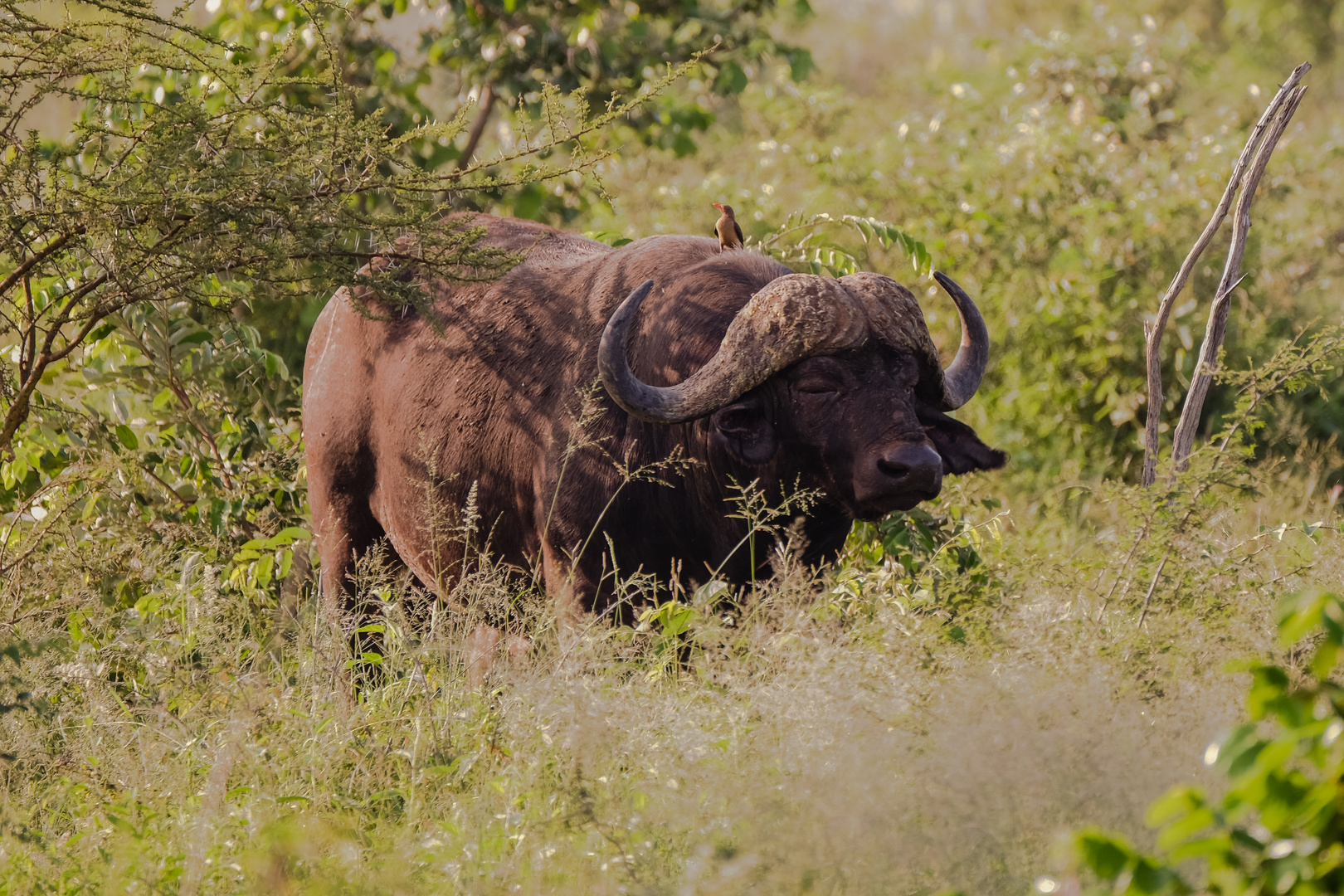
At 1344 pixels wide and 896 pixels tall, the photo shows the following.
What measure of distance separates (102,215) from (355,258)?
85 cm

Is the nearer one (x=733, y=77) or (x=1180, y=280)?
(x=1180, y=280)

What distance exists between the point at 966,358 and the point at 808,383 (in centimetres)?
91

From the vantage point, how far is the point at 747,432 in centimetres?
447

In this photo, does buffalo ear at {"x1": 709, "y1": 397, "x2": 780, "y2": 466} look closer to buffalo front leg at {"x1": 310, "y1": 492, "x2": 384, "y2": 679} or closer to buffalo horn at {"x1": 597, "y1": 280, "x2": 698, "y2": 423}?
buffalo horn at {"x1": 597, "y1": 280, "x2": 698, "y2": 423}

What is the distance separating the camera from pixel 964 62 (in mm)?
26562

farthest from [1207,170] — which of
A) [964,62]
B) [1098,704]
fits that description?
[964,62]

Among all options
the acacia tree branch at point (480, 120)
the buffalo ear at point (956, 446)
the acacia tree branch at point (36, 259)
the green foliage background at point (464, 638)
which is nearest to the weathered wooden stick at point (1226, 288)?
the green foliage background at point (464, 638)

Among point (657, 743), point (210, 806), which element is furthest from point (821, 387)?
point (210, 806)

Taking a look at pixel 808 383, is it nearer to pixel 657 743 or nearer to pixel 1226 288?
pixel 657 743

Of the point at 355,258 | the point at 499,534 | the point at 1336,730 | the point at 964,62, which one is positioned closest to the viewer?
the point at 1336,730

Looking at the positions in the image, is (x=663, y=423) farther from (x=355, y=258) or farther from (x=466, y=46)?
(x=466, y=46)

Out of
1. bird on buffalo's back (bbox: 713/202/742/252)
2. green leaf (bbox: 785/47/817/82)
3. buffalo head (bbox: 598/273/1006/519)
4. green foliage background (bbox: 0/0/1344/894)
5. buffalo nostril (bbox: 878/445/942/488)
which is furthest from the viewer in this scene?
green leaf (bbox: 785/47/817/82)

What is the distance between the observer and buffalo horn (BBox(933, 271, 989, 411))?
16.0ft

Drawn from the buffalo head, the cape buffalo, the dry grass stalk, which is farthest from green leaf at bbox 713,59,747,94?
the dry grass stalk
